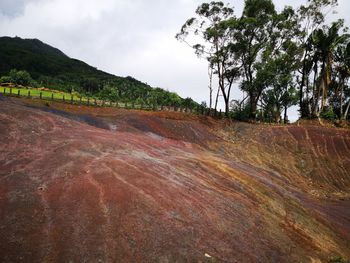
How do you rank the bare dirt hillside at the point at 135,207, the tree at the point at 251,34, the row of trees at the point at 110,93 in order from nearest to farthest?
the bare dirt hillside at the point at 135,207
the tree at the point at 251,34
the row of trees at the point at 110,93

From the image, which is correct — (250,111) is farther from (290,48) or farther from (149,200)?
(149,200)

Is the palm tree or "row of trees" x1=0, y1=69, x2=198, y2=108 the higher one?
the palm tree

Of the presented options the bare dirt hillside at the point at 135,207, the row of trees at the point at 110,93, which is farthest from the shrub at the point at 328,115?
the bare dirt hillside at the point at 135,207

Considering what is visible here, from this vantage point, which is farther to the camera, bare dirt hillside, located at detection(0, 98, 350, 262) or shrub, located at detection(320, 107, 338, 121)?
shrub, located at detection(320, 107, 338, 121)

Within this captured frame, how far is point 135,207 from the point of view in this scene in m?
11.3

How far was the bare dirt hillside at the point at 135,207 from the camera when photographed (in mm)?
9531

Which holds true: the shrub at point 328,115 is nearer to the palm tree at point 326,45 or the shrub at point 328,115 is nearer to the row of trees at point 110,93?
the palm tree at point 326,45

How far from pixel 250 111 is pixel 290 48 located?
9333 millimetres

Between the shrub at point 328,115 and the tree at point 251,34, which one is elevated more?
the tree at point 251,34

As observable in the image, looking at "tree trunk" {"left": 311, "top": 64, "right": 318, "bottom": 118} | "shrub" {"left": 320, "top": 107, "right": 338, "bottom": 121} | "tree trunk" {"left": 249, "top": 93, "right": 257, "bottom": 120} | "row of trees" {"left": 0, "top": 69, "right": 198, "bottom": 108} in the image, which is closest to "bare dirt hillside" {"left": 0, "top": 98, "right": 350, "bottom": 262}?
"shrub" {"left": 320, "top": 107, "right": 338, "bottom": 121}

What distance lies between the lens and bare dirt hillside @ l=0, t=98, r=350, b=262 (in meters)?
9.53

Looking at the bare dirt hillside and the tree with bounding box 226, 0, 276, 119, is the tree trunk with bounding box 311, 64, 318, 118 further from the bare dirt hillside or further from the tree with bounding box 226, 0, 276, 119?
the bare dirt hillside

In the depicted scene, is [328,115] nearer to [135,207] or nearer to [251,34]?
[251,34]

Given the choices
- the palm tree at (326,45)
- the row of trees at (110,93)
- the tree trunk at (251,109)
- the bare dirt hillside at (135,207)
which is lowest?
the bare dirt hillside at (135,207)
